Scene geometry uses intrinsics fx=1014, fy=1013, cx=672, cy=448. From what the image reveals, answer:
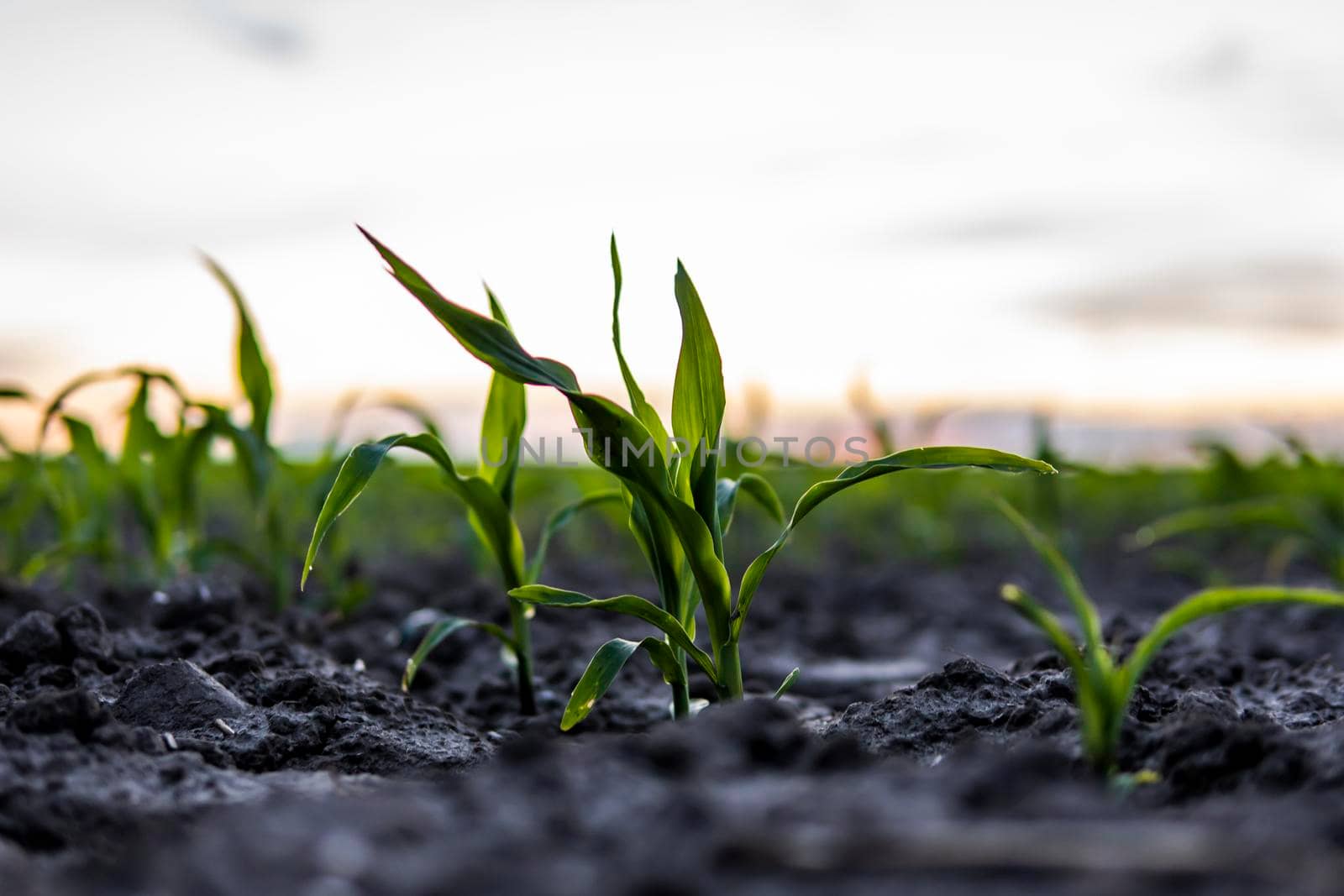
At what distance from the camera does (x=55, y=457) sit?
3816mm

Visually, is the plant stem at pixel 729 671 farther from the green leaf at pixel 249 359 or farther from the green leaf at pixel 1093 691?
the green leaf at pixel 249 359

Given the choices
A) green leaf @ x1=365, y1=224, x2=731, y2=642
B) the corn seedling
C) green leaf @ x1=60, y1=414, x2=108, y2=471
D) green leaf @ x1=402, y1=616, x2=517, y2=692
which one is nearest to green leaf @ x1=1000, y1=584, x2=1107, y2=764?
green leaf @ x1=365, y1=224, x2=731, y2=642

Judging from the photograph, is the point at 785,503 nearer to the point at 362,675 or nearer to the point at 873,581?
the point at 873,581

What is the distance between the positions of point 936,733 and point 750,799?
736 mm

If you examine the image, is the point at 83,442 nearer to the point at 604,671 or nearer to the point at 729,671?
the point at 604,671

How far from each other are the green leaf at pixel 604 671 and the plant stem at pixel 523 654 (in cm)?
43

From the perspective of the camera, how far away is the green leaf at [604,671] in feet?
5.85

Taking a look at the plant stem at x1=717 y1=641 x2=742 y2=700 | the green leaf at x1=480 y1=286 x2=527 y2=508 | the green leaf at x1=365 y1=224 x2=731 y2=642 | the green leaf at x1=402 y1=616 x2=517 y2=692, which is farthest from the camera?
the green leaf at x1=480 y1=286 x2=527 y2=508

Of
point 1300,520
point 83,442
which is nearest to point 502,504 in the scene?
point 83,442

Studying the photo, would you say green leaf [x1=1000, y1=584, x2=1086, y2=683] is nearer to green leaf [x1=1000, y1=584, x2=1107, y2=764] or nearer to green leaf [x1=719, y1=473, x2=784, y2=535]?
green leaf [x1=1000, y1=584, x2=1107, y2=764]

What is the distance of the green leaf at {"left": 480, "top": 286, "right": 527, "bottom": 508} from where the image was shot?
2219 millimetres

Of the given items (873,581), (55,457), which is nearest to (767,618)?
(873,581)

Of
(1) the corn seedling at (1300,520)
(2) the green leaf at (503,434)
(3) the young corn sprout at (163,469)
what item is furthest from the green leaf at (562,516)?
(1) the corn seedling at (1300,520)

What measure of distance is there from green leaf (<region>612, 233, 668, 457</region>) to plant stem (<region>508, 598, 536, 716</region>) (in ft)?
2.06
